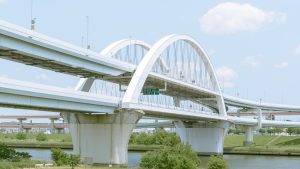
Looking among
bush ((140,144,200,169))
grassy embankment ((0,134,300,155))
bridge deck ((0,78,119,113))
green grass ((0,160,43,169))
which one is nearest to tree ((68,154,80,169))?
green grass ((0,160,43,169))

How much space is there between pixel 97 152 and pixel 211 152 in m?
43.0

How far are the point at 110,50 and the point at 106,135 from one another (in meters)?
14.4

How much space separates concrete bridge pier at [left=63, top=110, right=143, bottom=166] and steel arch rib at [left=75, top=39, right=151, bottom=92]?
470cm

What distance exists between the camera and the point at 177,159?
39.6 m

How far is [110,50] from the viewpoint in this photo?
62625 mm

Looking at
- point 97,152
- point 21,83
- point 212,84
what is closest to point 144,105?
point 97,152

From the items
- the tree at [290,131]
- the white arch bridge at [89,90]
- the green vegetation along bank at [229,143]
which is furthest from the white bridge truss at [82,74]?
the tree at [290,131]

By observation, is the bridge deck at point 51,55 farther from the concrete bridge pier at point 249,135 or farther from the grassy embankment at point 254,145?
the concrete bridge pier at point 249,135

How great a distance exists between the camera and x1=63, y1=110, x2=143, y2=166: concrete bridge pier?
5069 centimetres

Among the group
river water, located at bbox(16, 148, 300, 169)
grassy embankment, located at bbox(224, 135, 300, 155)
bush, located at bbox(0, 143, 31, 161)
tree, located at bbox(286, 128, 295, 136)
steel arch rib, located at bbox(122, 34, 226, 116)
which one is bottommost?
river water, located at bbox(16, 148, 300, 169)

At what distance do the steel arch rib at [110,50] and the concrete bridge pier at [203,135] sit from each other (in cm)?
2360

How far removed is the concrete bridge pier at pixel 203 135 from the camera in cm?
9144

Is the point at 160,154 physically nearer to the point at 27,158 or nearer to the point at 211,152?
the point at 27,158

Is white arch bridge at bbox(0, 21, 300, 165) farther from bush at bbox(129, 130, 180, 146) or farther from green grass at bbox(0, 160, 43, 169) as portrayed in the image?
bush at bbox(129, 130, 180, 146)
